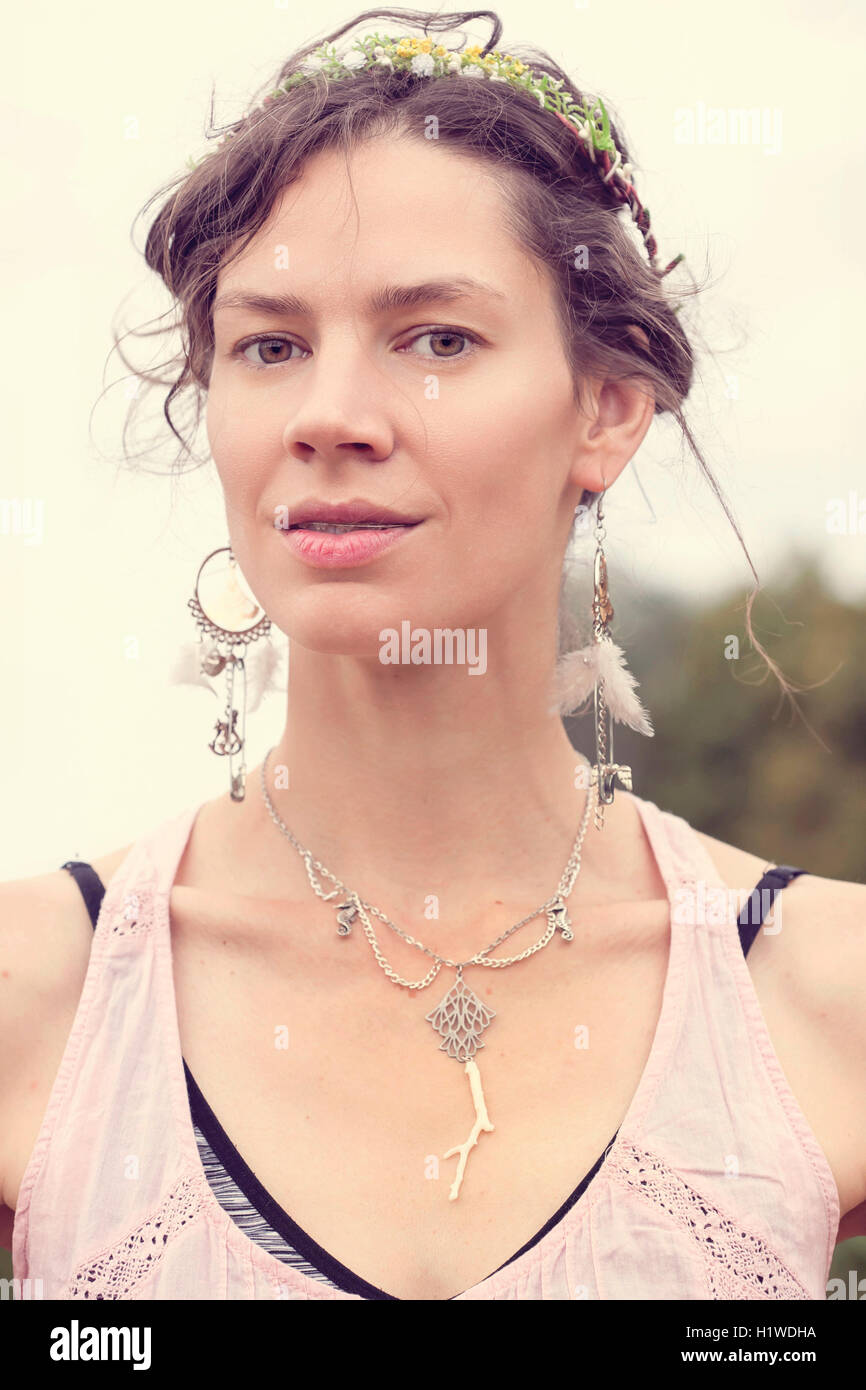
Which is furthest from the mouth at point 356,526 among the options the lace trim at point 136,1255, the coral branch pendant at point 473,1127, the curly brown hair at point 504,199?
the lace trim at point 136,1255

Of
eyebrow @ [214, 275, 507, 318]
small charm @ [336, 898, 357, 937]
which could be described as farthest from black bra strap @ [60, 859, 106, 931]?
eyebrow @ [214, 275, 507, 318]

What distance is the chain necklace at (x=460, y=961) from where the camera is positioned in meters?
3.13

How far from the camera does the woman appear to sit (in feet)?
9.30

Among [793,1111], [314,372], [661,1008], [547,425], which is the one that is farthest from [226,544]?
[793,1111]

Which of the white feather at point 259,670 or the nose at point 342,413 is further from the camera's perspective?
the white feather at point 259,670

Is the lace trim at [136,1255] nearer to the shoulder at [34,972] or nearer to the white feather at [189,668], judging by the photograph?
the shoulder at [34,972]

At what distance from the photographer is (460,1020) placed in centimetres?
321

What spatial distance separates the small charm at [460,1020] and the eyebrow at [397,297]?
5.28 feet

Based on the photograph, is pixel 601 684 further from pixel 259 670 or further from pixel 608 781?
pixel 259 670

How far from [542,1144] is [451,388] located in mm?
1686

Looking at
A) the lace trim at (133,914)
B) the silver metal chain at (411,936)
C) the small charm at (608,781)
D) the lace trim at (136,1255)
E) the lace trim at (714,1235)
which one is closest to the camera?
the lace trim at (136,1255)

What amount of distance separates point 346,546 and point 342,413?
289 mm

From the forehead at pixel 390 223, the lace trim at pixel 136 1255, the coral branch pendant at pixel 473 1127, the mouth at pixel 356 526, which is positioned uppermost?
the forehead at pixel 390 223

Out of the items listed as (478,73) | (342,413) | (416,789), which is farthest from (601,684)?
(478,73)
